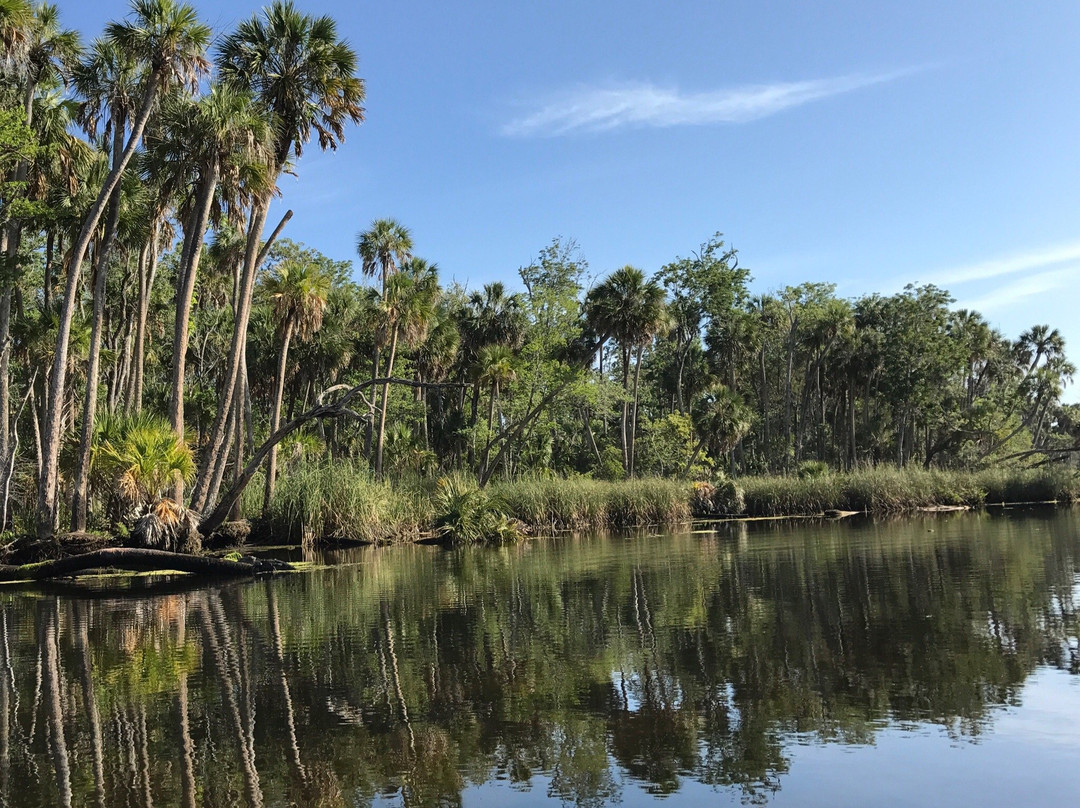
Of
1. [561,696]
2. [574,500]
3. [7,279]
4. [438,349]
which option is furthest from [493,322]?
[561,696]

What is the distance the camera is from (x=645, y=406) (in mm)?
74812

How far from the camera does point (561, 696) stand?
858 centimetres

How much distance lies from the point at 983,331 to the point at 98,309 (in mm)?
67399

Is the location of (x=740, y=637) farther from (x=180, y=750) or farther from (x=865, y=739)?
(x=180, y=750)

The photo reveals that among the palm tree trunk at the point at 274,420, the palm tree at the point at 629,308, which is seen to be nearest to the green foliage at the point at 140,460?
the palm tree trunk at the point at 274,420

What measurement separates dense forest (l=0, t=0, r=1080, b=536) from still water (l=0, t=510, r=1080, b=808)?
10372 millimetres

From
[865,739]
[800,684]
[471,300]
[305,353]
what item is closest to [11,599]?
[800,684]

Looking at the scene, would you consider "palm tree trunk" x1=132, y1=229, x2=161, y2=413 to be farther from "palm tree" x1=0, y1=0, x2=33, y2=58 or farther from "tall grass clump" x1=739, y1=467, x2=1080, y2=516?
"tall grass clump" x1=739, y1=467, x2=1080, y2=516

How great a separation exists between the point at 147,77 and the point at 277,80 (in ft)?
11.2

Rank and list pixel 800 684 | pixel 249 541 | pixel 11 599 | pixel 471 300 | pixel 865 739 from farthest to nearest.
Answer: pixel 471 300 → pixel 249 541 → pixel 11 599 → pixel 800 684 → pixel 865 739

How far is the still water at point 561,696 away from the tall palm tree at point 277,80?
10188 millimetres

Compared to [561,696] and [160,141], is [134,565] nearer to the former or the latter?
[160,141]

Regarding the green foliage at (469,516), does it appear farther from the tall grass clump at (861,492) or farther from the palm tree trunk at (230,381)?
the tall grass clump at (861,492)

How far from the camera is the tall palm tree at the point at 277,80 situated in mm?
26500
